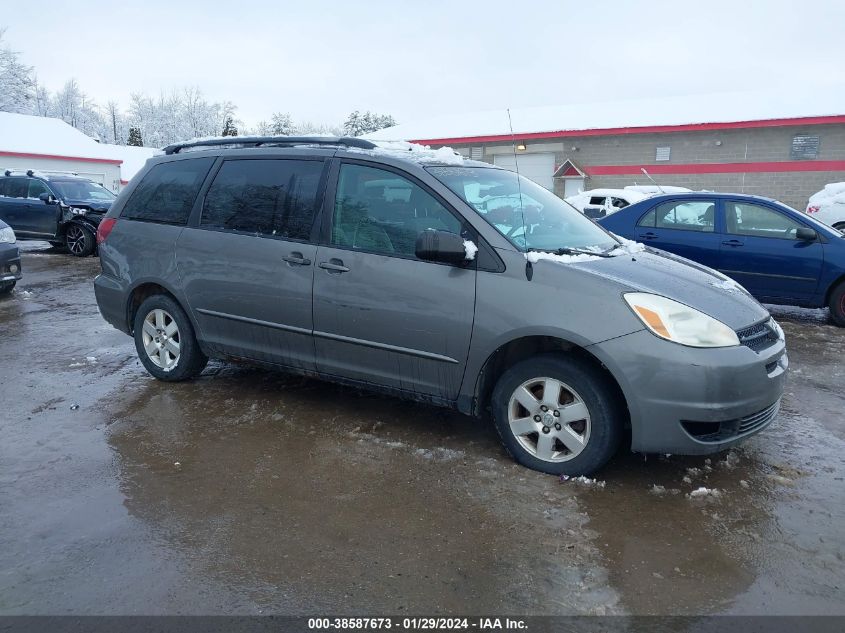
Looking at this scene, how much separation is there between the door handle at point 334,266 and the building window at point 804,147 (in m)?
26.3

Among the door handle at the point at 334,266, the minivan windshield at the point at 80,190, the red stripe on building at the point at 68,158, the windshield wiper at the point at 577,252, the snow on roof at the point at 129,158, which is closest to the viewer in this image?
the windshield wiper at the point at 577,252

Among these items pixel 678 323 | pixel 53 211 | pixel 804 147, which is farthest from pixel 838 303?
pixel 804 147

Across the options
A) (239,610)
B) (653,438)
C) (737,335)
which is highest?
(737,335)

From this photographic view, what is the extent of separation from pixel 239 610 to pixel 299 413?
215 centimetres

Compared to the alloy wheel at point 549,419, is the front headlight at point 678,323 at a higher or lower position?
higher

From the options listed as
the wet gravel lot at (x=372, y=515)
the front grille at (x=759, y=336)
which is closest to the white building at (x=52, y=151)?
the wet gravel lot at (x=372, y=515)

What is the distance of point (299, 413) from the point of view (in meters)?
4.62

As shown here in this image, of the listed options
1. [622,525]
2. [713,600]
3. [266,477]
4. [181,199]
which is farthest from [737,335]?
[181,199]

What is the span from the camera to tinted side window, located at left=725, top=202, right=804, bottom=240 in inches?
297

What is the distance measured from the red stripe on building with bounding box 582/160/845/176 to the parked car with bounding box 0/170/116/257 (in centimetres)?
2137

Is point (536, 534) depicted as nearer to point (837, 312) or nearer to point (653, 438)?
point (653, 438)

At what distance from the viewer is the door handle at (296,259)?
14.0 ft

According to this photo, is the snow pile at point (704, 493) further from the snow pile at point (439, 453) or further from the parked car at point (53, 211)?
the parked car at point (53, 211)

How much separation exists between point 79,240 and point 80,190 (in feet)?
4.69
